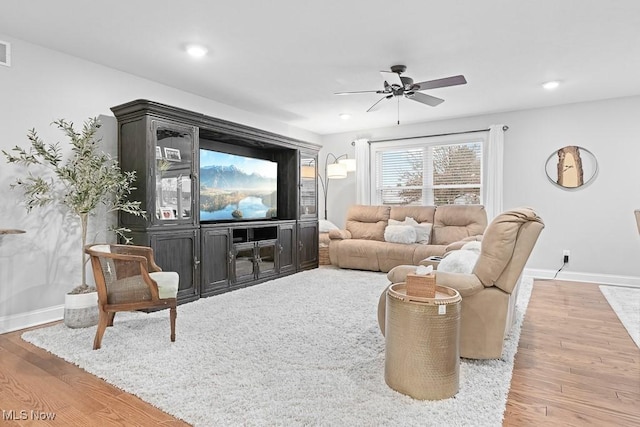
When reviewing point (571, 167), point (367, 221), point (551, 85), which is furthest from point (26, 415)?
point (571, 167)

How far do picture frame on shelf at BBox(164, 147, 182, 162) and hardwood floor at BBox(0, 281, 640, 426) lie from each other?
191 cm

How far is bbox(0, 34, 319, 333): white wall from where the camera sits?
121 inches

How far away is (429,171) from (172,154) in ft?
13.8

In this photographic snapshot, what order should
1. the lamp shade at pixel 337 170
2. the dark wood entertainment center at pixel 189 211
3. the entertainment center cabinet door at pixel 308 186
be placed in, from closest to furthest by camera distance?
the dark wood entertainment center at pixel 189 211 < the entertainment center cabinet door at pixel 308 186 < the lamp shade at pixel 337 170

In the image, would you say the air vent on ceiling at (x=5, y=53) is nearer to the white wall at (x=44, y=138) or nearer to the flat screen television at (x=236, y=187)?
the white wall at (x=44, y=138)

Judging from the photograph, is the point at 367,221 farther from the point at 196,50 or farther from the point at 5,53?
the point at 5,53

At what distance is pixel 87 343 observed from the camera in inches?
106

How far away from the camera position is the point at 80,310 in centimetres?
305

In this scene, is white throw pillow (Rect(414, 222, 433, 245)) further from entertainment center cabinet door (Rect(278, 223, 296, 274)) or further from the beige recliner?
the beige recliner

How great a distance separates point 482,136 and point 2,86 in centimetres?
578

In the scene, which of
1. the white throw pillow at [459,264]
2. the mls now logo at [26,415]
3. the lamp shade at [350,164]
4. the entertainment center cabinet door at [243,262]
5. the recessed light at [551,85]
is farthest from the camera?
the lamp shade at [350,164]

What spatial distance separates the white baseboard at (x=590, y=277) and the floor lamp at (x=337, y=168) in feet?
10.4

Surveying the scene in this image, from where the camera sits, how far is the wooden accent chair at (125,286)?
2.62 m

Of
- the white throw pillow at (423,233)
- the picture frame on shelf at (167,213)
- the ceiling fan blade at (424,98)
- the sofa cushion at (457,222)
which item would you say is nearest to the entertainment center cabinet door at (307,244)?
the white throw pillow at (423,233)
